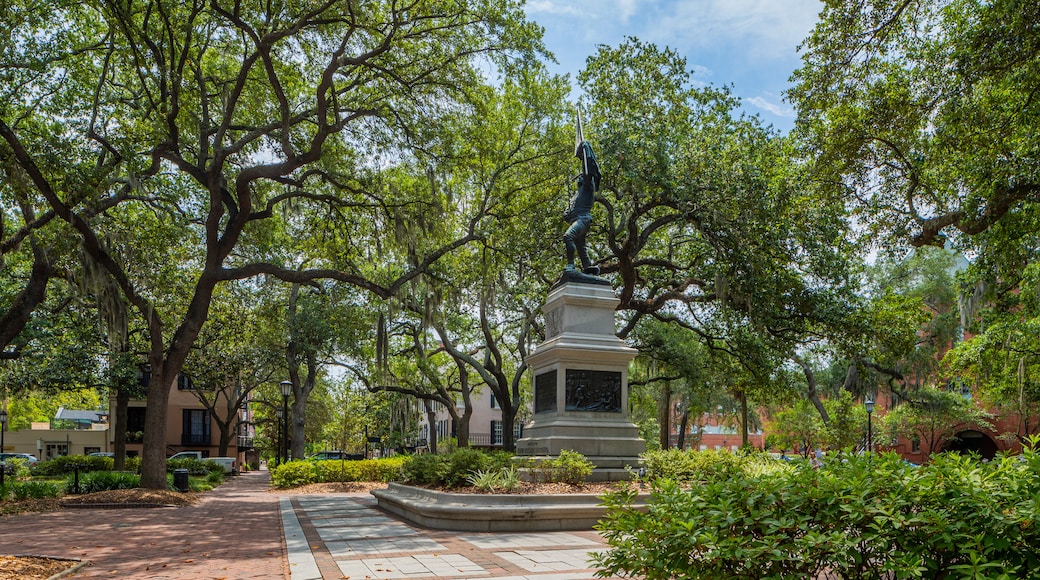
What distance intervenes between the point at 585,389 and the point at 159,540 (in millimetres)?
7928

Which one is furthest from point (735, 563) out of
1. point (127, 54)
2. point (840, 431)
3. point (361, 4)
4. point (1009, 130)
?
point (840, 431)

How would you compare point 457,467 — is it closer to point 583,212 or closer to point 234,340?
point 583,212

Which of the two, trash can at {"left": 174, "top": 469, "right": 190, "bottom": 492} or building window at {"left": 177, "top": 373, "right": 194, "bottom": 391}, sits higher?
building window at {"left": 177, "top": 373, "right": 194, "bottom": 391}

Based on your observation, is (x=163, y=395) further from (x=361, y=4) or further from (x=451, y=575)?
(x=451, y=575)

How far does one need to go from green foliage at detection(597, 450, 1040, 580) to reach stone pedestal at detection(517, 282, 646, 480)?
907cm

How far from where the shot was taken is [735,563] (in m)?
4.36

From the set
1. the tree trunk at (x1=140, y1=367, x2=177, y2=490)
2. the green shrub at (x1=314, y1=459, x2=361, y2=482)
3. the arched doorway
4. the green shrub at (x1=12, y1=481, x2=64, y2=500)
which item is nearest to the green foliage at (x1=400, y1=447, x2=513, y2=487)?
the tree trunk at (x1=140, y1=367, x2=177, y2=490)

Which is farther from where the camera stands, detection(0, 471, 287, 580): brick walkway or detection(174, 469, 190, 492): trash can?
detection(174, 469, 190, 492): trash can

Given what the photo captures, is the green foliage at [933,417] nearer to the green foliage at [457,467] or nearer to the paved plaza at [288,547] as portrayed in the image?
the green foliage at [457,467]

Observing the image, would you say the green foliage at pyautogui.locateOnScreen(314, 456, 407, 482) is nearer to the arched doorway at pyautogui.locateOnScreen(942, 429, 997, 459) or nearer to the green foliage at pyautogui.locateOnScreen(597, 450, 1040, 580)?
the green foliage at pyautogui.locateOnScreen(597, 450, 1040, 580)

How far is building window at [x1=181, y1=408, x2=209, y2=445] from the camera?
52.0 m

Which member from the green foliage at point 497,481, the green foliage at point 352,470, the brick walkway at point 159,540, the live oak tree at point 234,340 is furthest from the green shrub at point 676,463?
the live oak tree at point 234,340

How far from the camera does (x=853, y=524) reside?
4105 mm

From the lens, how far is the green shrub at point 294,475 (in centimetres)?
2550
